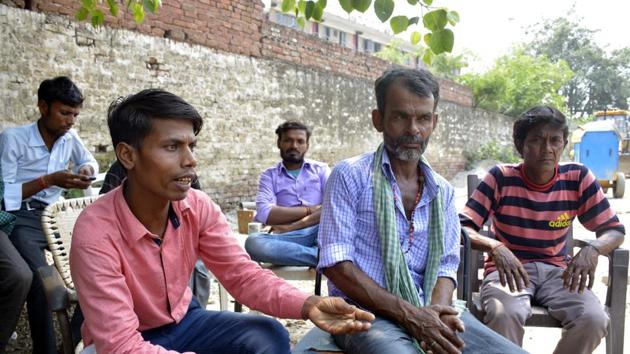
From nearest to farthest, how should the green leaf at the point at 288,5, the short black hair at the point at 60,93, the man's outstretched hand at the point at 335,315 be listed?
the man's outstretched hand at the point at 335,315 < the green leaf at the point at 288,5 < the short black hair at the point at 60,93

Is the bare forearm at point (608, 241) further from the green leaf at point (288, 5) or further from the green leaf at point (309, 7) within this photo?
the green leaf at point (288, 5)

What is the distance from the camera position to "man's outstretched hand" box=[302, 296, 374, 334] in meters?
1.66

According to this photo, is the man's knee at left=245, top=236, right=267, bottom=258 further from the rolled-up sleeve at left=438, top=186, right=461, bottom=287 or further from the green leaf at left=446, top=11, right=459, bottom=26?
the green leaf at left=446, top=11, right=459, bottom=26

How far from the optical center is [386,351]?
1.74 m

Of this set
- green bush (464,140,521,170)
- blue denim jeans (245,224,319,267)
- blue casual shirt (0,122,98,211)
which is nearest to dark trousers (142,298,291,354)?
blue denim jeans (245,224,319,267)

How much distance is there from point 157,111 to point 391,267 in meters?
1.03

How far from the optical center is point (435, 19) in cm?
230

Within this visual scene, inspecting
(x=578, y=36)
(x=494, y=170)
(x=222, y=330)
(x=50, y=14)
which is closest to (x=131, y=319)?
(x=222, y=330)

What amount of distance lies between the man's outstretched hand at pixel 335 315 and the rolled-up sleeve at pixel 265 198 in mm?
2037

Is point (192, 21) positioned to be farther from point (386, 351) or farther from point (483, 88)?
point (483, 88)

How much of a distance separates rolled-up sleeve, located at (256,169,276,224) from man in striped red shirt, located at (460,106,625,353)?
4.91ft

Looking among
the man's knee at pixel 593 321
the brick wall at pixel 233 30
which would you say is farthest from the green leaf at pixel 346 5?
the brick wall at pixel 233 30

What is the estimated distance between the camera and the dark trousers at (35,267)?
2791 mm

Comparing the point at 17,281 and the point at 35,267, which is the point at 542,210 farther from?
the point at 35,267
